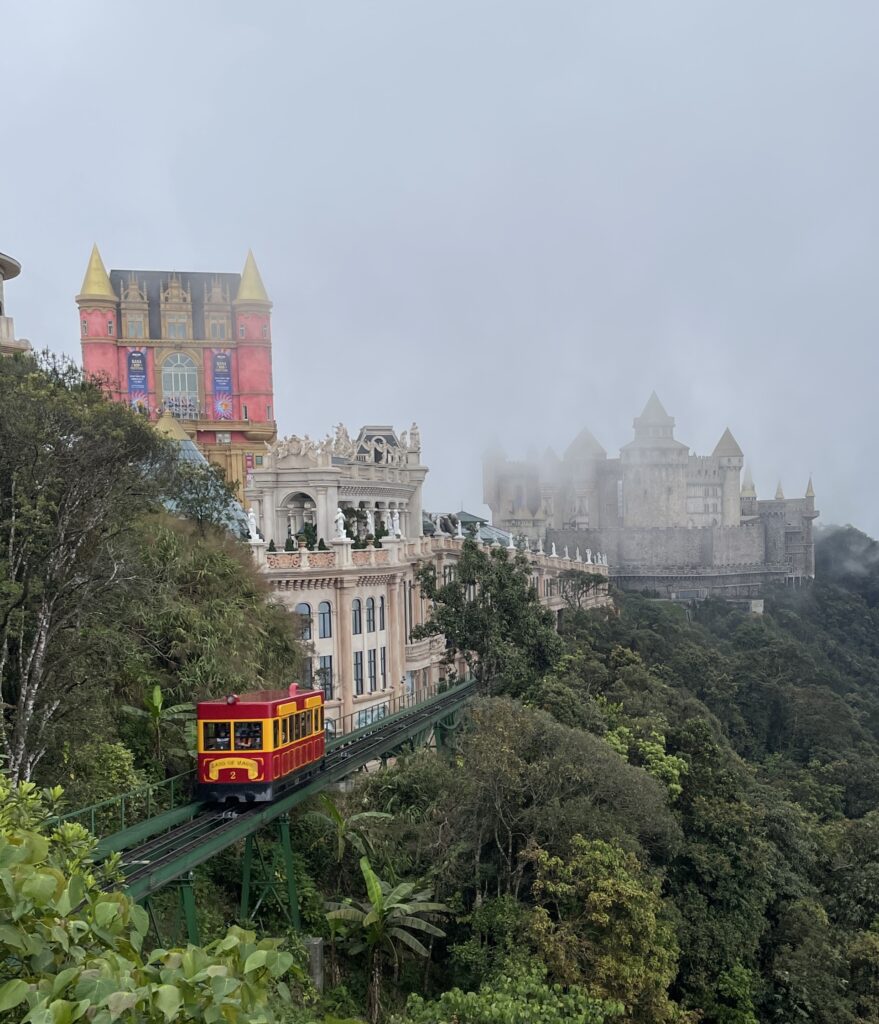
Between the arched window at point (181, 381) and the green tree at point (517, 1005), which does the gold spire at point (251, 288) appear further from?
the green tree at point (517, 1005)

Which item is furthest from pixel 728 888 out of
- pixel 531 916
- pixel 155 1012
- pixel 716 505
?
pixel 716 505

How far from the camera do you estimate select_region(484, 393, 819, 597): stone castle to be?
13338 centimetres

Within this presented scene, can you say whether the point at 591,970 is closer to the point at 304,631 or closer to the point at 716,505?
the point at 304,631

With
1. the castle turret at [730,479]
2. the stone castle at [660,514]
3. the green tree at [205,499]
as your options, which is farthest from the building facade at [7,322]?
the castle turret at [730,479]

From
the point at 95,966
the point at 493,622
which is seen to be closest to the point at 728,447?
the point at 493,622

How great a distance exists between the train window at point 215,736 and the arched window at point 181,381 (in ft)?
226

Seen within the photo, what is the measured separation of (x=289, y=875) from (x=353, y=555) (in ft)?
68.8

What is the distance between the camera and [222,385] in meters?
90.1

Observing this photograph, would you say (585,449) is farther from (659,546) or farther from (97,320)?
(97,320)

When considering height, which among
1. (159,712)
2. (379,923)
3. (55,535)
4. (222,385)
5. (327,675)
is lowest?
(379,923)

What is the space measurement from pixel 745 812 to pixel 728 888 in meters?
3.22

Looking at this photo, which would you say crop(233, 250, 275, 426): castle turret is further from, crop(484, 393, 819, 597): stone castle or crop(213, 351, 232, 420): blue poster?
crop(484, 393, 819, 597): stone castle

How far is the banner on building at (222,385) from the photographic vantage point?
3536 inches

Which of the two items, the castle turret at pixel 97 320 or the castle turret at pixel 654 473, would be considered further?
the castle turret at pixel 654 473
